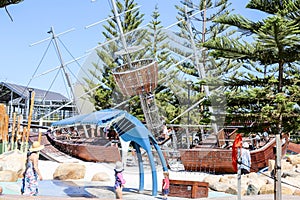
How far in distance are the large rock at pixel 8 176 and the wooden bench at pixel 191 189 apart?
3.53 metres

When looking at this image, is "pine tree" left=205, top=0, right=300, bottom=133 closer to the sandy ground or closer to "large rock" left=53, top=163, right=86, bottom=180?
the sandy ground

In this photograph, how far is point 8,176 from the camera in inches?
354

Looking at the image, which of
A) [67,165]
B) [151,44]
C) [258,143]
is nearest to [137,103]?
[151,44]

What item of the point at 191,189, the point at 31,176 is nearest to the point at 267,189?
the point at 191,189

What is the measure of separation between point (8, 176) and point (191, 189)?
4.02m

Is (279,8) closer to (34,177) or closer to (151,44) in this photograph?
(34,177)

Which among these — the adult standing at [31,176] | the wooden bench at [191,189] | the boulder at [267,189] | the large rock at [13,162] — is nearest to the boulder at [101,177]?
the large rock at [13,162]

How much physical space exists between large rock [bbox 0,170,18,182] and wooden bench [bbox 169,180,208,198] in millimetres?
3531

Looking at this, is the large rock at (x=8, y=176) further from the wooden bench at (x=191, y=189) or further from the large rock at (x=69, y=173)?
the wooden bench at (x=191, y=189)

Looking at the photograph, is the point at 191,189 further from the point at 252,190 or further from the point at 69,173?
the point at 69,173

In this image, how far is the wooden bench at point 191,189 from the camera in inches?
294

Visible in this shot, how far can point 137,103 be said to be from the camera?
57.6ft

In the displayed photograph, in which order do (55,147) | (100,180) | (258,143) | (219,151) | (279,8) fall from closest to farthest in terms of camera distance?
(279,8) < (100,180) < (219,151) < (258,143) < (55,147)

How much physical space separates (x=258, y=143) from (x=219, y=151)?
229 cm
